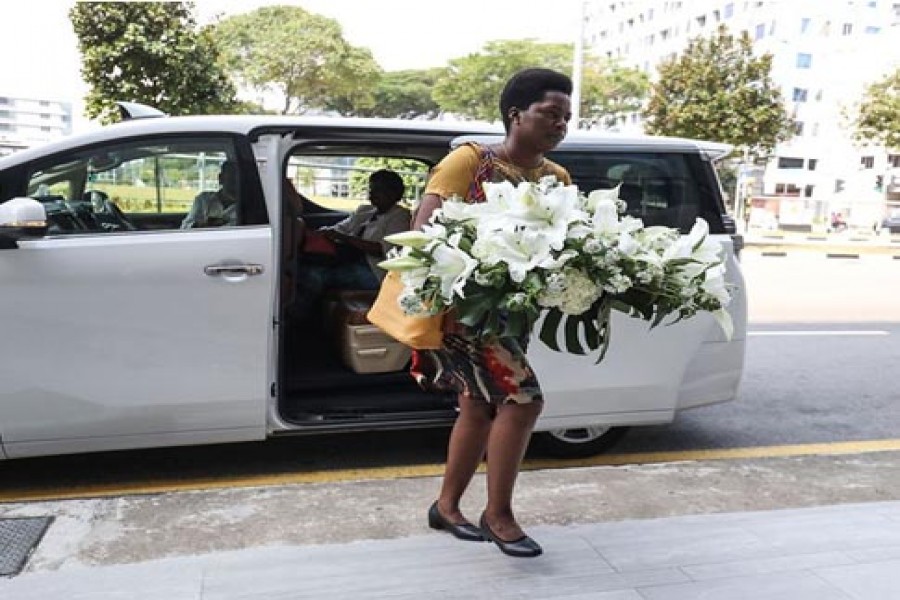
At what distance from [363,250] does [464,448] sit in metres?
2.21

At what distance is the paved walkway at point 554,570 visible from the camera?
96.0 inches

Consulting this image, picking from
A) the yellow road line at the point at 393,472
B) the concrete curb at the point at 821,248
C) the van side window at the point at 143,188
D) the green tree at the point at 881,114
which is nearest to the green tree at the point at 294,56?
the concrete curb at the point at 821,248

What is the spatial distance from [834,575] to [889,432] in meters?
2.54

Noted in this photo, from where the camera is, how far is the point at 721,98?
21531mm

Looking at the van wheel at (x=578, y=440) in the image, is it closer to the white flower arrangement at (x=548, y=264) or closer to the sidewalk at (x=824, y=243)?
the white flower arrangement at (x=548, y=264)

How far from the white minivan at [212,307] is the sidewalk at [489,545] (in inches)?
12.7

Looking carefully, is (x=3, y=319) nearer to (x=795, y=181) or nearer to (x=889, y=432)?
(x=889, y=432)

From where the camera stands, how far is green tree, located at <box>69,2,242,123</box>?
14750mm

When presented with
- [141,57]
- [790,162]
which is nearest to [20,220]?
[141,57]

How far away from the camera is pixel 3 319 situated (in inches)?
119

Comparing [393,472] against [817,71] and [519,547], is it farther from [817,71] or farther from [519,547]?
[817,71]

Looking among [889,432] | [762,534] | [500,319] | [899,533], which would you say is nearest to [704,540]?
[762,534]

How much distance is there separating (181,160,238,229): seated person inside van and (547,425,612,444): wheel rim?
1.79 meters

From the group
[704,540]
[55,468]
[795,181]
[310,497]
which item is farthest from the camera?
[795,181]
